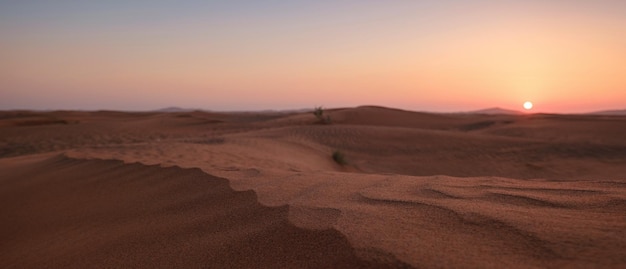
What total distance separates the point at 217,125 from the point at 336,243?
1687 centimetres

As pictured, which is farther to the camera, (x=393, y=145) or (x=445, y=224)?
(x=393, y=145)

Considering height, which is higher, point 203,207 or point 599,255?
point 599,255

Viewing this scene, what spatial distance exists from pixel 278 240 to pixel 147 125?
16764 mm

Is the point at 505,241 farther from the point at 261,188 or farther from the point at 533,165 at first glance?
the point at 533,165

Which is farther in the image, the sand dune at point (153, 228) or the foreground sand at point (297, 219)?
the sand dune at point (153, 228)

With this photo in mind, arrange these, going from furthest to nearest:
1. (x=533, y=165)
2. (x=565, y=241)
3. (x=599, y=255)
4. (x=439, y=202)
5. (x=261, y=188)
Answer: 1. (x=533, y=165)
2. (x=261, y=188)
3. (x=439, y=202)
4. (x=565, y=241)
5. (x=599, y=255)

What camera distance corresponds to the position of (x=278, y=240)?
1.53m

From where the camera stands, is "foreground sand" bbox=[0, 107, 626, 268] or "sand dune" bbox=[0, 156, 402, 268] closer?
"foreground sand" bbox=[0, 107, 626, 268]

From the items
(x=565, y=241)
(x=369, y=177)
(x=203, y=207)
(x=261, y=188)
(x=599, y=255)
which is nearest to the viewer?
(x=599, y=255)

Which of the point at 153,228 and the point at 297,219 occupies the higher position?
the point at 297,219

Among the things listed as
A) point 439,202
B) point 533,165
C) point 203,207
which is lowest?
point 533,165

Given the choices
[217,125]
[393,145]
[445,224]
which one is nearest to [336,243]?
[445,224]

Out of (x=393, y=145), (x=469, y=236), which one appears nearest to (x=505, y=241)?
(x=469, y=236)

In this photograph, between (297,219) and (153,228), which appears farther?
(153,228)
